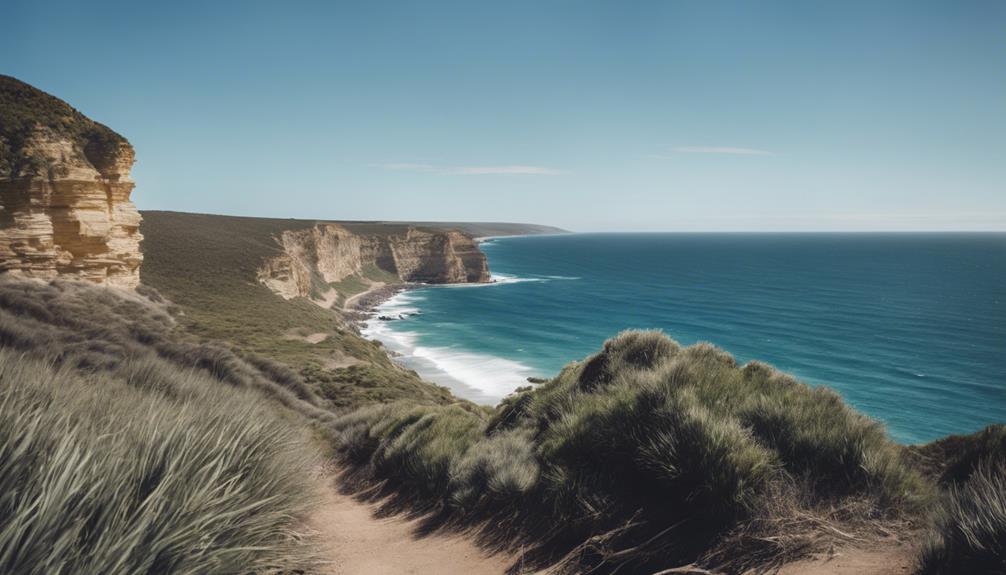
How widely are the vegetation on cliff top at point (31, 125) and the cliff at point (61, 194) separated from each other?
0.03 m

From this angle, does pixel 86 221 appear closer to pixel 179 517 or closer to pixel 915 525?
pixel 179 517

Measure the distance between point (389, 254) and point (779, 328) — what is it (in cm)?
7356

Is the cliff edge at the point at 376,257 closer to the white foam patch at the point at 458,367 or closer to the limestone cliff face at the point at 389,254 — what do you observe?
the limestone cliff face at the point at 389,254

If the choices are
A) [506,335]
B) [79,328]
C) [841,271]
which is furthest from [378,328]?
[841,271]

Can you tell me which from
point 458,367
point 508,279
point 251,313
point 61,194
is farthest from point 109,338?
point 508,279

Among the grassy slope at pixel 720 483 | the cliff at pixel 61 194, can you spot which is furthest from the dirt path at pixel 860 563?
the cliff at pixel 61 194

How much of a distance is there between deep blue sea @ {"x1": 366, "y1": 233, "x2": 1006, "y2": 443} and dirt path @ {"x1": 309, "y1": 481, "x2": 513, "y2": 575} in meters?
28.6

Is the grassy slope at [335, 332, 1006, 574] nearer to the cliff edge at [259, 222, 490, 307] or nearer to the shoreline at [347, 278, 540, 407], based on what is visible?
the shoreline at [347, 278, 540, 407]

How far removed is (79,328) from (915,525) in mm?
21823

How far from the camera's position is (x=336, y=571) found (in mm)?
4578

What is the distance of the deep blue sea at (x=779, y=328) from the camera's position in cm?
3547

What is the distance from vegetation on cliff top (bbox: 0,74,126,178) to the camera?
21.0 metres

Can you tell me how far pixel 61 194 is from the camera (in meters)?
21.9

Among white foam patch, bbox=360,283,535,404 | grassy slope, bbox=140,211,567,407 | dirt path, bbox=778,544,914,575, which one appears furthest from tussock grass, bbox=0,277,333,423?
white foam patch, bbox=360,283,535,404
